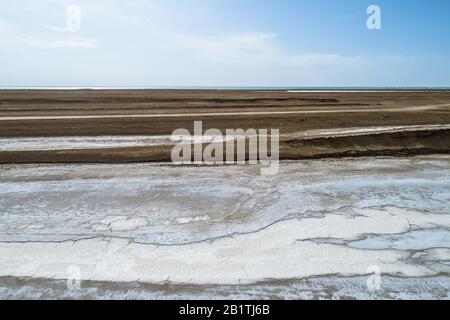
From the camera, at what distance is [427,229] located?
6.16 metres

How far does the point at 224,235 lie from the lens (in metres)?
5.93

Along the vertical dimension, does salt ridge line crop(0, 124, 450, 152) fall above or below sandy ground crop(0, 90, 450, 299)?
above

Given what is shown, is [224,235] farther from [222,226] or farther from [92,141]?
[92,141]

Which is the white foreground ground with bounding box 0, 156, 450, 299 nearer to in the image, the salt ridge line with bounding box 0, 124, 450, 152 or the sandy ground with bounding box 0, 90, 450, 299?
the sandy ground with bounding box 0, 90, 450, 299

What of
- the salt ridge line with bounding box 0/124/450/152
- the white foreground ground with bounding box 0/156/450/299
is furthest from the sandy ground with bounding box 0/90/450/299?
the salt ridge line with bounding box 0/124/450/152

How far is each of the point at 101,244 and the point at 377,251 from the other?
4640 mm

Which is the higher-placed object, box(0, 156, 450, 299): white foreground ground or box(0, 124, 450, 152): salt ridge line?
box(0, 124, 450, 152): salt ridge line

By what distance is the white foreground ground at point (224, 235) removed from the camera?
457 cm

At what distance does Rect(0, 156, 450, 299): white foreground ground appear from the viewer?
457 cm

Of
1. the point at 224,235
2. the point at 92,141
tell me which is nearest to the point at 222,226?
the point at 224,235

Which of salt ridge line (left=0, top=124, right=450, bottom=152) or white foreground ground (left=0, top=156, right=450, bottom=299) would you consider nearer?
white foreground ground (left=0, top=156, right=450, bottom=299)
